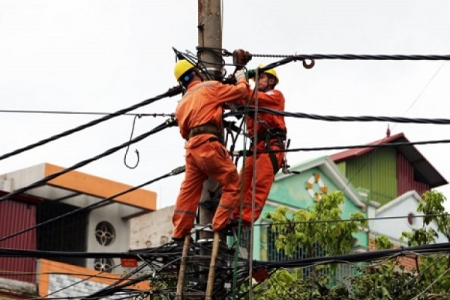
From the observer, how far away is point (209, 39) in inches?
538

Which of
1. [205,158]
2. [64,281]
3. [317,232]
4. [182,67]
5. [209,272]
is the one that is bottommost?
[209,272]

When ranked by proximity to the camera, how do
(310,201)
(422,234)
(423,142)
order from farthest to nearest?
1. (310,201)
2. (422,234)
3. (423,142)

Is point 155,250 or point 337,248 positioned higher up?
point 337,248

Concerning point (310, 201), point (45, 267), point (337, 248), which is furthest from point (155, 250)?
point (310, 201)

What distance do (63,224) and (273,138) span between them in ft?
50.1

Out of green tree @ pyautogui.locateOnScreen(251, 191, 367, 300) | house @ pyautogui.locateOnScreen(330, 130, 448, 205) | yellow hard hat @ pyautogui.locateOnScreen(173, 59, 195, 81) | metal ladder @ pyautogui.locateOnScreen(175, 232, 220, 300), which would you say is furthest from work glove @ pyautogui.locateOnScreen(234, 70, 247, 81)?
house @ pyautogui.locateOnScreen(330, 130, 448, 205)

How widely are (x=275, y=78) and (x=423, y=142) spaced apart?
6.66 ft

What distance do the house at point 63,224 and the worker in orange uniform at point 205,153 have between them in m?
12.3

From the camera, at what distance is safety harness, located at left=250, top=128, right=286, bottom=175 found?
1371 centimetres

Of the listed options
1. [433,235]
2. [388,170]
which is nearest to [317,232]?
[433,235]

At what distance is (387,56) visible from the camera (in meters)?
13.0

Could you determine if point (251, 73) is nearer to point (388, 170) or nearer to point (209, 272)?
point (209, 272)

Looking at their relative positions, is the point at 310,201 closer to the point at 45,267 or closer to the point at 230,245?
the point at 45,267

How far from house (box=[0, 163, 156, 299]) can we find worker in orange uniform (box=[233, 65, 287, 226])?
11822mm
